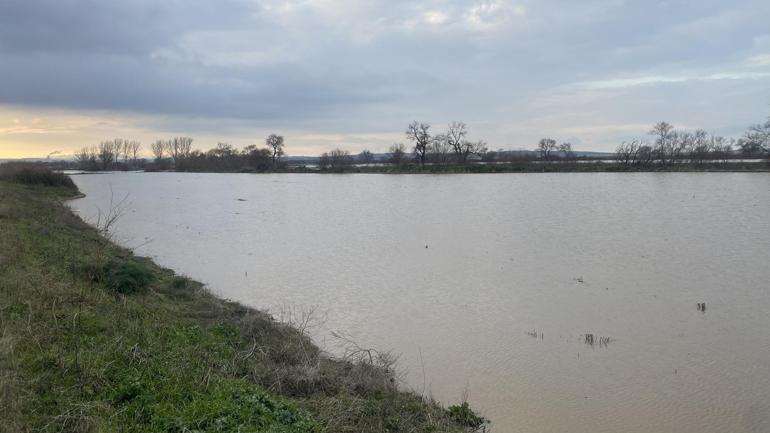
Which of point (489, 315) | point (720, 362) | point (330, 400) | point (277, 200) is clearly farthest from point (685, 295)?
point (277, 200)

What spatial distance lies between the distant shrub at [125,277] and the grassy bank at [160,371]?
3 centimetres

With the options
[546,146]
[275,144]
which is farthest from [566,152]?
[275,144]

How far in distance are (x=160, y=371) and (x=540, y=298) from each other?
340 inches

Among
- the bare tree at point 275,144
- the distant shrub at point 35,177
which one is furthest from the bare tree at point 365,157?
the distant shrub at point 35,177

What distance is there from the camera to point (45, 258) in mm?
10625

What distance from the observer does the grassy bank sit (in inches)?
184

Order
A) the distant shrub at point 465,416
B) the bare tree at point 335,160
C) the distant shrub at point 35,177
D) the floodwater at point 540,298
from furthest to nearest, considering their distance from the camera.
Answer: the bare tree at point 335,160 < the distant shrub at point 35,177 < the floodwater at point 540,298 < the distant shrub at point 465,416

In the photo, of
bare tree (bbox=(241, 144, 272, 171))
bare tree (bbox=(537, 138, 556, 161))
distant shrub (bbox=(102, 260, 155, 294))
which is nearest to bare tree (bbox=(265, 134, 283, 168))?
bare tree (bbox=(241, 144, 272, 171))

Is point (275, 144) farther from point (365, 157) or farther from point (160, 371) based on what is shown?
point (160, 371)

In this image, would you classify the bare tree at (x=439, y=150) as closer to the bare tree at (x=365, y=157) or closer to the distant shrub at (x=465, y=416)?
the bare tree at (x=365, y=157)

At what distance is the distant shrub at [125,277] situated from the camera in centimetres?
959

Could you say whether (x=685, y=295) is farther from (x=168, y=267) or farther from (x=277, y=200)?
(x=277, y=200)

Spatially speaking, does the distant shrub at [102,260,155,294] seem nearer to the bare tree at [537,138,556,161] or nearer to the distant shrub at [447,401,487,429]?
the distant shrub at [447,401,487,429]

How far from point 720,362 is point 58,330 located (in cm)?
950
